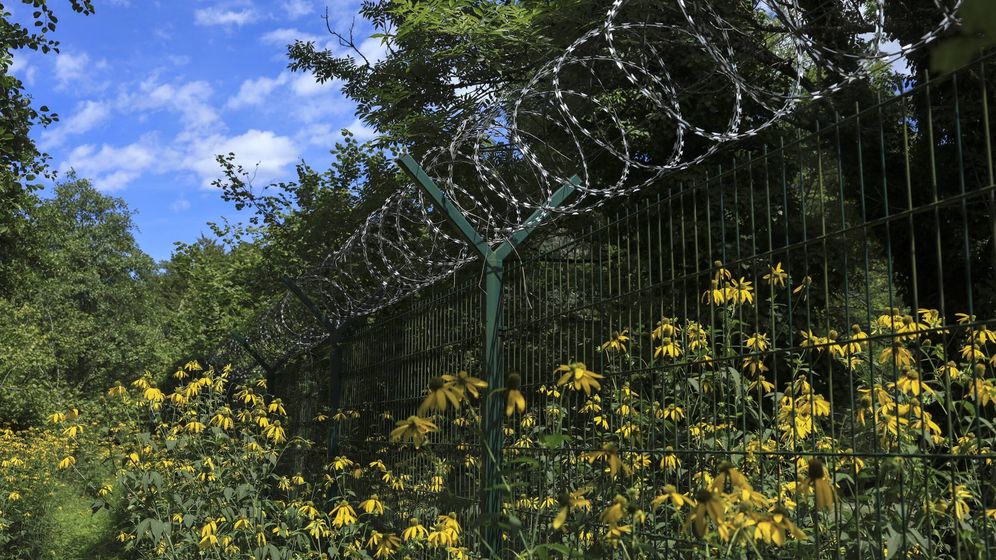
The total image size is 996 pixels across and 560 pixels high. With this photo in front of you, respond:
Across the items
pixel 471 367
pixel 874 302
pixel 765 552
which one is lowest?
pixel 765 552

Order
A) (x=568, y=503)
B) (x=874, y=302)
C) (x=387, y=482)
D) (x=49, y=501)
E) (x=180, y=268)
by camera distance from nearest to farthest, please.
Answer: (x=568, y=503)
(x=387, y=482)
(x=49, y=501)
(x=874, y=302)
(x=180, y=268)

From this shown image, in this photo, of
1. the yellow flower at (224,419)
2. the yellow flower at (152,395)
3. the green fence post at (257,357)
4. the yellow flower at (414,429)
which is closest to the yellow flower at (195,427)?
the yellow flower at (224,419)

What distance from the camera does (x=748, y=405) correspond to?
10.9 feet

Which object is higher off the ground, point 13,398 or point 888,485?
point 13,398

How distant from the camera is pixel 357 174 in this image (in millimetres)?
13969

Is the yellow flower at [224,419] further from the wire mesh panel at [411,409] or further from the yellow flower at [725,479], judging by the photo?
the yellow flower at [725,479]

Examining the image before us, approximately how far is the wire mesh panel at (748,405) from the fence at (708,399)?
2cm

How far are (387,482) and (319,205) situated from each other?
8.54m

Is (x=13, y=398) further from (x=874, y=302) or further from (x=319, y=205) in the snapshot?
(x=874, y=302)

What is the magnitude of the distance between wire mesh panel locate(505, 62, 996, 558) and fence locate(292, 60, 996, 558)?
0.05ft

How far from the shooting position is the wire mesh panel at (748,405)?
226 cm

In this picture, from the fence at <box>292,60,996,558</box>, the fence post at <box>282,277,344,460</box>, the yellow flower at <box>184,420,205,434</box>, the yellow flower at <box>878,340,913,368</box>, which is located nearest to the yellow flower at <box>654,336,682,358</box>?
the fence at <box>292,60,996,558</box>

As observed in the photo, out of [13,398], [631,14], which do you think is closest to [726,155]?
[631,14]

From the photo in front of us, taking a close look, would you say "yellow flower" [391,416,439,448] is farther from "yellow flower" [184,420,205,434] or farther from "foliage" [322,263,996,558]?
"yellow flower" [184,420,205,434]
